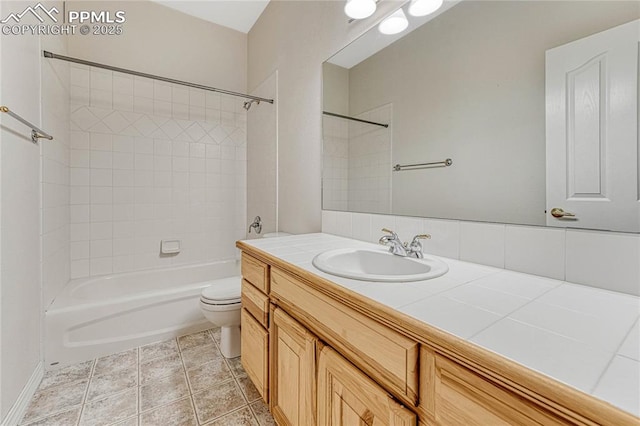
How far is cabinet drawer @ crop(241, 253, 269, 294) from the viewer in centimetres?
119

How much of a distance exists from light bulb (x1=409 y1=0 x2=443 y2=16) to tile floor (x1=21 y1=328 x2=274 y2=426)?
1.94m

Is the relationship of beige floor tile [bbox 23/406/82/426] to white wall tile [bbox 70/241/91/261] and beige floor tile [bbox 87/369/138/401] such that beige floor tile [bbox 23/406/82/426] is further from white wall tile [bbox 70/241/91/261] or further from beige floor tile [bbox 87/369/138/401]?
white wall tile [bbox 70/241/91/261]

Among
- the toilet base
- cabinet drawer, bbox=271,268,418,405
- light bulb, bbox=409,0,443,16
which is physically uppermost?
light bulb, bbox=409,0,443,16

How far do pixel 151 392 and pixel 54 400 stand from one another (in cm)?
45

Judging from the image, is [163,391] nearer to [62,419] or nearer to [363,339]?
[62,419]

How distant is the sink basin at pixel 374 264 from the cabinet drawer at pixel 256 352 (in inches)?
17.4

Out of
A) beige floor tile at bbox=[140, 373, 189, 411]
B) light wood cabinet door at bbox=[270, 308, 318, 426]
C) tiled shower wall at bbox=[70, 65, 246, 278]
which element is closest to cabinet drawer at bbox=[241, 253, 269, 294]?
light wood cabinet door at bbox=[270, 308, 318, 426]

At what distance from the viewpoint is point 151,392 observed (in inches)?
57.8

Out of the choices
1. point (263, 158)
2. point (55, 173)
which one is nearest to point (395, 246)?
point (263, 158)

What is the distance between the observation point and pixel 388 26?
1359 millimetres

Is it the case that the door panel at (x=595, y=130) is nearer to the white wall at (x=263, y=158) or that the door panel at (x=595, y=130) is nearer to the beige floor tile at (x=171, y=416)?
the beige floor tile at (x=171, y=416)

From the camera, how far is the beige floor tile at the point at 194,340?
1.93m

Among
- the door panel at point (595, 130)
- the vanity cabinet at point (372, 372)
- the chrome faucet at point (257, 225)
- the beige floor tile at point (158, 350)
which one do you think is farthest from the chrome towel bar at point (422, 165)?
the beige floor tile at point (158, 350)

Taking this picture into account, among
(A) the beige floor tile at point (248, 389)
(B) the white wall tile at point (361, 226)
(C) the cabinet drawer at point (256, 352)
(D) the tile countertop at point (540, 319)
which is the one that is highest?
(B) the white wall tile at point (361, 226)
